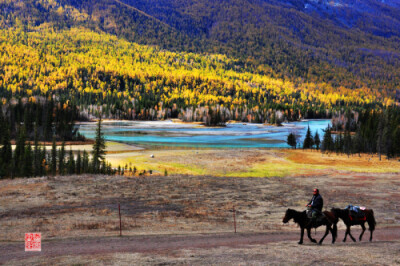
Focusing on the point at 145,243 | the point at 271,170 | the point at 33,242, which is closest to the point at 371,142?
the point at 271,170

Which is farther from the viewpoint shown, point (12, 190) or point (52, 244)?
point (12, 190)

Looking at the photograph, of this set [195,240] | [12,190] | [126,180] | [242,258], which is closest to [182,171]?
[126,180]

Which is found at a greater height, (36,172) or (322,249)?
(322,249)

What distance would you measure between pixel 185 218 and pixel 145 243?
7679 millimetres

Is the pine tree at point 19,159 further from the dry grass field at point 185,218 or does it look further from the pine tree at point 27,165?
the dry grass field at point 185,218

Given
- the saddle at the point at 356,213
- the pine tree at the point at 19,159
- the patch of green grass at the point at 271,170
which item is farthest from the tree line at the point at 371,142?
the saddle at the point at 356,213

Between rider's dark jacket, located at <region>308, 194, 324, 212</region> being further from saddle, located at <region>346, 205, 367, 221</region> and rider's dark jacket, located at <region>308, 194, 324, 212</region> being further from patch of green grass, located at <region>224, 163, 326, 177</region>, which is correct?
patch of green grass, located at <region>224, 163, 326, 177</region>

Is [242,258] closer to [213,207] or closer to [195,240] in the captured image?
[195,240]

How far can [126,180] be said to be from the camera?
137 ft

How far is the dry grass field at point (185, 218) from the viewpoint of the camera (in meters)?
15.6

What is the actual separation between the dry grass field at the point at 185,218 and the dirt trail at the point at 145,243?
5 cm

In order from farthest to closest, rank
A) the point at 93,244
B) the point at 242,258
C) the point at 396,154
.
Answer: the point at 396,154
the point at 93,244
the point at 242,258

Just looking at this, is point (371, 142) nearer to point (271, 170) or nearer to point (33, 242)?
point (271, 170)

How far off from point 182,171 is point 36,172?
23.5m
